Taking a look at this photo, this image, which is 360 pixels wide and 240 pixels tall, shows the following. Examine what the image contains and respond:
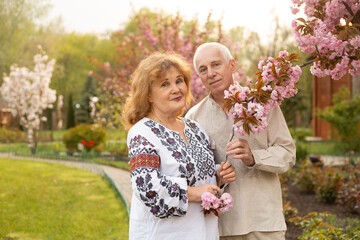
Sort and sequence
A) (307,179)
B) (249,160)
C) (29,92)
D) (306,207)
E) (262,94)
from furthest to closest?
(29,92), (307,179), (306,207), (249,160), (262,94)

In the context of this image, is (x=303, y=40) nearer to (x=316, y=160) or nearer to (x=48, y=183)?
(x=48, y=183)

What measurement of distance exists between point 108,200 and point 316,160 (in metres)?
5.28

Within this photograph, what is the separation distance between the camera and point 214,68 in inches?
102

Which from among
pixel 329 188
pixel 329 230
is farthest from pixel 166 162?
pixel 329 188

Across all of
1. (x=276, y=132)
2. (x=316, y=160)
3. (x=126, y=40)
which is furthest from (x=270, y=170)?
(x=126, y=40)

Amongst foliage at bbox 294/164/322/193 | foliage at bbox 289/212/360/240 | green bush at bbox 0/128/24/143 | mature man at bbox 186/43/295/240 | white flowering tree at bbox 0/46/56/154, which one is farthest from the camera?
green bush at bbox 0/128/24/143

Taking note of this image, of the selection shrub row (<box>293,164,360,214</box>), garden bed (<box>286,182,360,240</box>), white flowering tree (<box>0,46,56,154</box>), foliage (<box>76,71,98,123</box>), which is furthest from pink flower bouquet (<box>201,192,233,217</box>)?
foliage (<box>76,71,98,123</box>)

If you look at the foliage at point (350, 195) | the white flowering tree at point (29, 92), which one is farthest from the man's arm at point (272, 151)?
the white flowering tree at point (29, 92)

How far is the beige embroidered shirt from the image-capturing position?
8.00 ft

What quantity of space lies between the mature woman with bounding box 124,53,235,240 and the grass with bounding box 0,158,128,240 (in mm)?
3335

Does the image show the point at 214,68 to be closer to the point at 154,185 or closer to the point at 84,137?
the point at 154,185

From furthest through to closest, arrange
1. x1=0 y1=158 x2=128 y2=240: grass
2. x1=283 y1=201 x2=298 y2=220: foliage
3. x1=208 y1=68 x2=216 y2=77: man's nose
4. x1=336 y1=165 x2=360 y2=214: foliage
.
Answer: x1=336 y1=165 x2=360 y2=214: foliage < x1=283 y1=201 x2=298 y2=220: foliage < x1=0 y1=158 x2=128 y2=240: grass < x1=208 y1=68 x2=216 y2=77: man's nose

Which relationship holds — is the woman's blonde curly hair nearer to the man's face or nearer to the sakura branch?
the man's face

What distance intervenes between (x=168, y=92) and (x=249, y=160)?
630 mm
